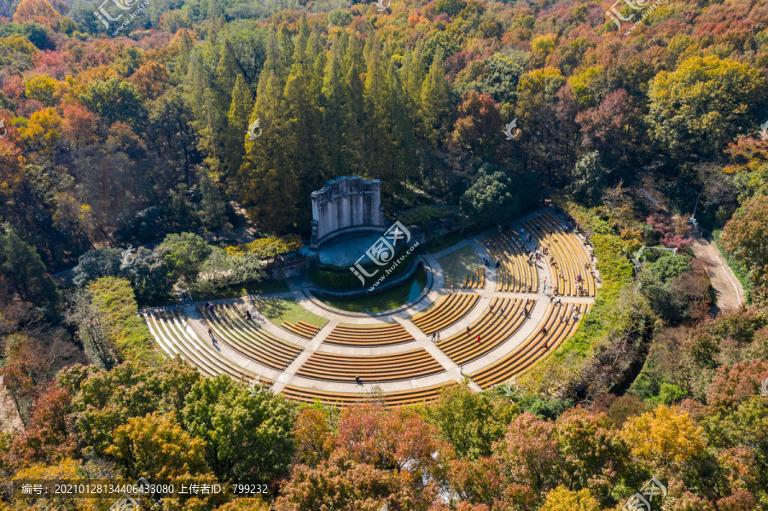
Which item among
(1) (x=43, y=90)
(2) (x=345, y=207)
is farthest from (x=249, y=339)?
(1) (x=43, y=90)

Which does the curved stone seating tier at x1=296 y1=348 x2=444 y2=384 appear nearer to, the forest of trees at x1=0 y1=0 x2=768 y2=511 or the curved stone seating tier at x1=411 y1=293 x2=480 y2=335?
the curved stone seating tier at x1=411 y1=293 x2=480 y2=335

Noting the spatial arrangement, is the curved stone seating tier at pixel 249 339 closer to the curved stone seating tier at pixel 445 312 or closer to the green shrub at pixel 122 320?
the green shrub at pixel 122 320

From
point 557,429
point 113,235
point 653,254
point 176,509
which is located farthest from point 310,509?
point 113,235

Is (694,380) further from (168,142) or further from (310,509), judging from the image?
(168,142)

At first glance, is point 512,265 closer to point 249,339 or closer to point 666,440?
point 249,339

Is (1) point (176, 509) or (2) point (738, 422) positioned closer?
(1) point (176, 509)

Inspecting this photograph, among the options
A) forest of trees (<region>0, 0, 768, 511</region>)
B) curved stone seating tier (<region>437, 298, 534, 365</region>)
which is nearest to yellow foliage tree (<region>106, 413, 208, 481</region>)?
forest of trees (<region>0, 0, 768, 511</region>)

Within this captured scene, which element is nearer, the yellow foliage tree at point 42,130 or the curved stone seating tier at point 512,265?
the curved stone seating tier at point 512,265

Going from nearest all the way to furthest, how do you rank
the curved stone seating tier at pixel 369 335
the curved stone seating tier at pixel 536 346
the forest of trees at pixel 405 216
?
the forest of trees at pixel 405 216, the curved stone seating tier at pixel 536 346, the curved stone seating tier at pixel 369 335

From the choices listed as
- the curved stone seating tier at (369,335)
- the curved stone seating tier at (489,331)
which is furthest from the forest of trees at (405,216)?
the curved stone seating tier at (369,335)
